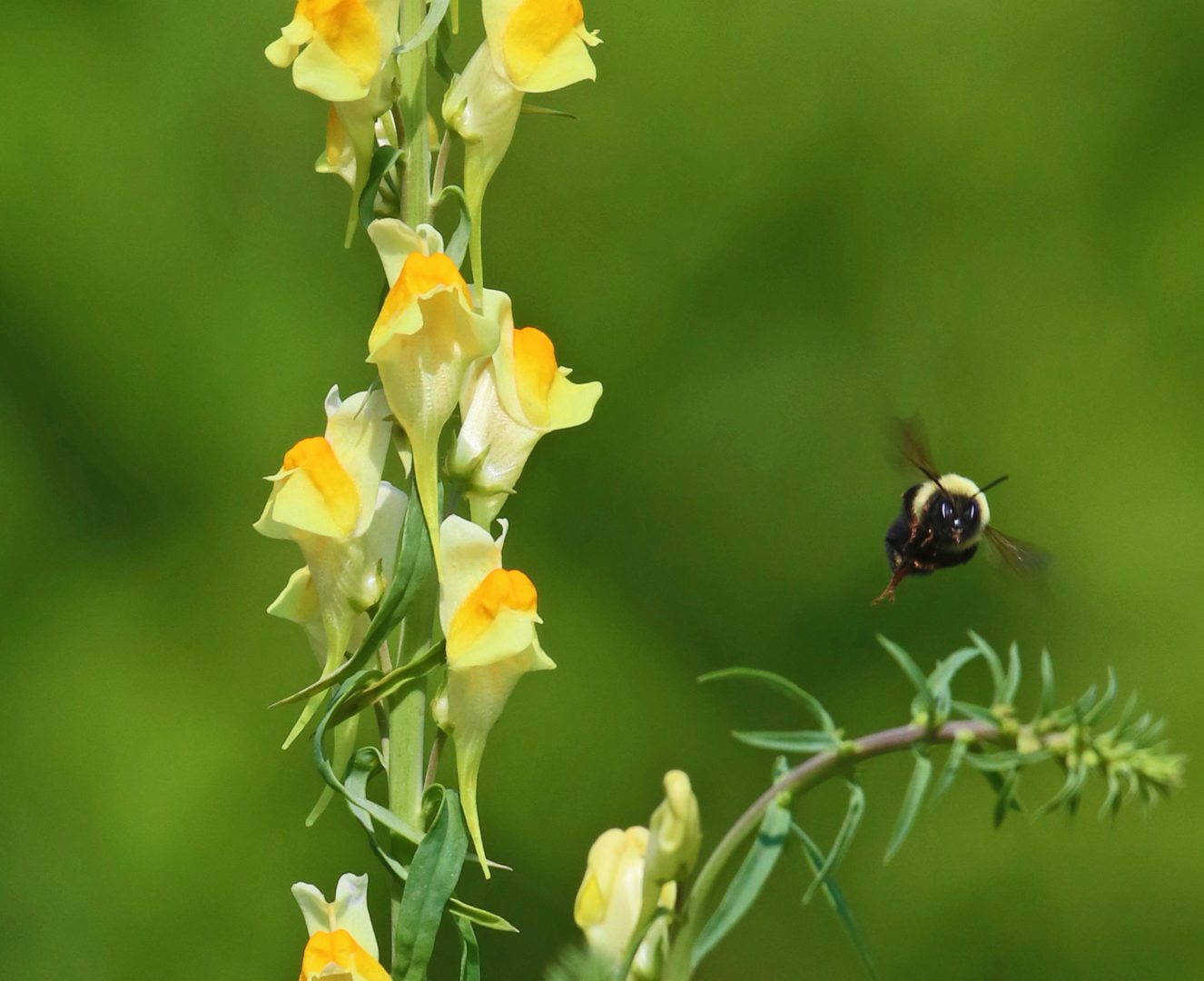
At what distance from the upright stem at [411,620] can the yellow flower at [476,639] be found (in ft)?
0.05

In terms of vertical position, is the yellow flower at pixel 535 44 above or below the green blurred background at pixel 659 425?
above

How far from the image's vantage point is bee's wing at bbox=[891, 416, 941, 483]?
115cm

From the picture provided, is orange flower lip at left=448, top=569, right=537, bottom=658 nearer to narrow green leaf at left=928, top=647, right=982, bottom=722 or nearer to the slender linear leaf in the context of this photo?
the slender linear leaf

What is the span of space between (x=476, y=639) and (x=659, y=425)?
1589mm

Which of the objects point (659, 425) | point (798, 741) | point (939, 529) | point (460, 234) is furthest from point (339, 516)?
point (659, 425)

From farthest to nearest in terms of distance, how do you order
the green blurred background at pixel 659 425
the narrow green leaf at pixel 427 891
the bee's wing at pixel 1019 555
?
the green blurred background at pixel 659 425 → the bee's wing at pixel 1019 555 → the narrow green leaf at pixel 427 891

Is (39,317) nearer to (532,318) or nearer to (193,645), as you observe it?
(193,645)

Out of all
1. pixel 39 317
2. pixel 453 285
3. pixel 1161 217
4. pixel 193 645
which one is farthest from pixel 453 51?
pixel 453 285

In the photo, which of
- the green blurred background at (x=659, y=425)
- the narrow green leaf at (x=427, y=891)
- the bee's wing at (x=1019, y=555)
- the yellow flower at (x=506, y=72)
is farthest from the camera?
the green blurred background at (x=659, y=425)

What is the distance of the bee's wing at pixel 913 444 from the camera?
3.78 feet

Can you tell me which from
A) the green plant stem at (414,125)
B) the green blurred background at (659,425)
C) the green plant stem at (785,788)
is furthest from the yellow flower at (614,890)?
the green blurred background at (659,425)

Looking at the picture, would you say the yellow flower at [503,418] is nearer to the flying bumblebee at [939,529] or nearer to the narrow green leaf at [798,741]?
the narrow green leaf at [798,741]

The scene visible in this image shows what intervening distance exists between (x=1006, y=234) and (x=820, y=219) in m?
0.29

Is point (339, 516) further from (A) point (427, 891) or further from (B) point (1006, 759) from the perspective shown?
(B) point (1006, 759)
